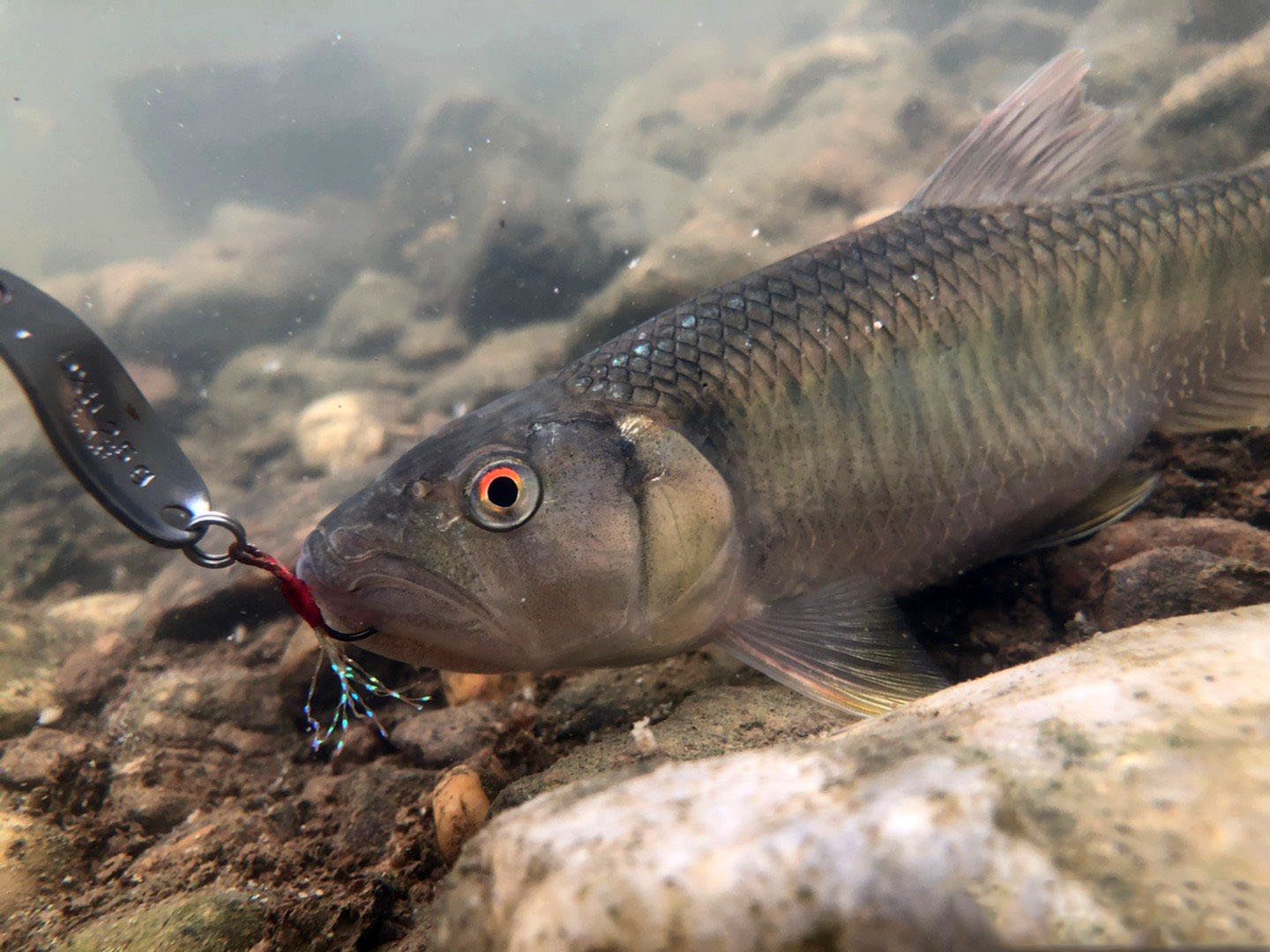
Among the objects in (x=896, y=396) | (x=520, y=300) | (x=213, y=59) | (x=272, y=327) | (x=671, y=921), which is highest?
(x=213, y=59)

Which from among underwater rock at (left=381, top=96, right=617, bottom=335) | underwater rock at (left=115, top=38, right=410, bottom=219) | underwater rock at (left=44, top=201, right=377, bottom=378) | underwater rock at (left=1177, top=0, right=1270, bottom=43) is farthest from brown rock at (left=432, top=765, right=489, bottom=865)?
underwater rock at (left=115, top=38, right=410, bottom=219)

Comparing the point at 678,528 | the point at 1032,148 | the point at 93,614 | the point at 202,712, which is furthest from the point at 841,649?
the point at 93,614

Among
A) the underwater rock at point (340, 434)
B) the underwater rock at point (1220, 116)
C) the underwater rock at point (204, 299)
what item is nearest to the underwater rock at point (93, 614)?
the underwater rock at point (340, 434)

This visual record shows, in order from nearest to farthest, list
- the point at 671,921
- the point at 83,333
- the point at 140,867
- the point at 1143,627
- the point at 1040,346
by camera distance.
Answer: the point at 671,921
the point at 1143,627
the point at 83,333
the point at 140,867
the point at 1040,346

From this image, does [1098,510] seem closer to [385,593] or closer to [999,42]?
[385,593]

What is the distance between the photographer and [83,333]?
6.72ft

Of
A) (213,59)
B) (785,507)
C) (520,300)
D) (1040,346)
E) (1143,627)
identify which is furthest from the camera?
(213,59)

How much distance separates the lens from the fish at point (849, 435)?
213 cm

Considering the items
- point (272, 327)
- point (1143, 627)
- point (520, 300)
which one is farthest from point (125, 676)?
point (272, 327)

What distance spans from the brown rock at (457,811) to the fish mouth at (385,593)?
23.3 inches

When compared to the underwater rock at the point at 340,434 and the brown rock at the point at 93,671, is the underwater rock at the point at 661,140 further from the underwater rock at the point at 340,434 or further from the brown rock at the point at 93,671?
the brown rock at the point at 93,671

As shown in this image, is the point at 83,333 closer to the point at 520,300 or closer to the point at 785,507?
the point at 785,507

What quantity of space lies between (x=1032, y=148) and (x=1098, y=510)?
1.64 meters

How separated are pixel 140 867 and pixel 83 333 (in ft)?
6.21
